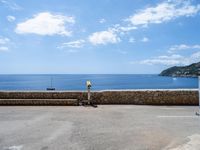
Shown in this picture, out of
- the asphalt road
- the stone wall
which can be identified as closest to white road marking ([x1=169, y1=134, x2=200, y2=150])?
the asphalt road

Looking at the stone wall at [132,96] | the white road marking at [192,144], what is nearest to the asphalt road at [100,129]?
the white road marking at [192,144]

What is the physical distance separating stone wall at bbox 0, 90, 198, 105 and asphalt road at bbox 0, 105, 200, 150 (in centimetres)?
184

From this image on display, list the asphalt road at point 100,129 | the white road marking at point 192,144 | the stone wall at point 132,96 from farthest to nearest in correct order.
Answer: the stone wall at point 132,96
the asphalt road at point 100,129
the white road marking at point 192,144

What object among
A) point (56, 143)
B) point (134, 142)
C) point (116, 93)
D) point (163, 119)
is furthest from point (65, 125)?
point (116, 93)

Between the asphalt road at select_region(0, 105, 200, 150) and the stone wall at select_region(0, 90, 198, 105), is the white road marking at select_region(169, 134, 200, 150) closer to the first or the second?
the asphalt road at select_region(0, 105, 200, 150)

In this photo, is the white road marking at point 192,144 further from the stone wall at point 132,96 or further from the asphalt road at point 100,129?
the stone wall at point 132,96

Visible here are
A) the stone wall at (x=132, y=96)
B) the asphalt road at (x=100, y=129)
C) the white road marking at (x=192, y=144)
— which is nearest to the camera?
the white road marking at (x=192, y=144)

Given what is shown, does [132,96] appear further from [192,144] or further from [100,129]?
[192,144]

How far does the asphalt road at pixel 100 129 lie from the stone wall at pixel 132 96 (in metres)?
1.84

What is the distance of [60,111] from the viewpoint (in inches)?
448

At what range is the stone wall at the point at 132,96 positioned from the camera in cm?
1335

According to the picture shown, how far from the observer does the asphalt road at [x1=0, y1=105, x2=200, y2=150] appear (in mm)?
6488

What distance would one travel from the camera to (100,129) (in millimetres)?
8039

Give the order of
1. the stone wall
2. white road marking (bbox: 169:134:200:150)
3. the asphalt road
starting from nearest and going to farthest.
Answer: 1. white road marking (bbox: 169:134:200:150)
2. the asphalt road
3. the stone wall
